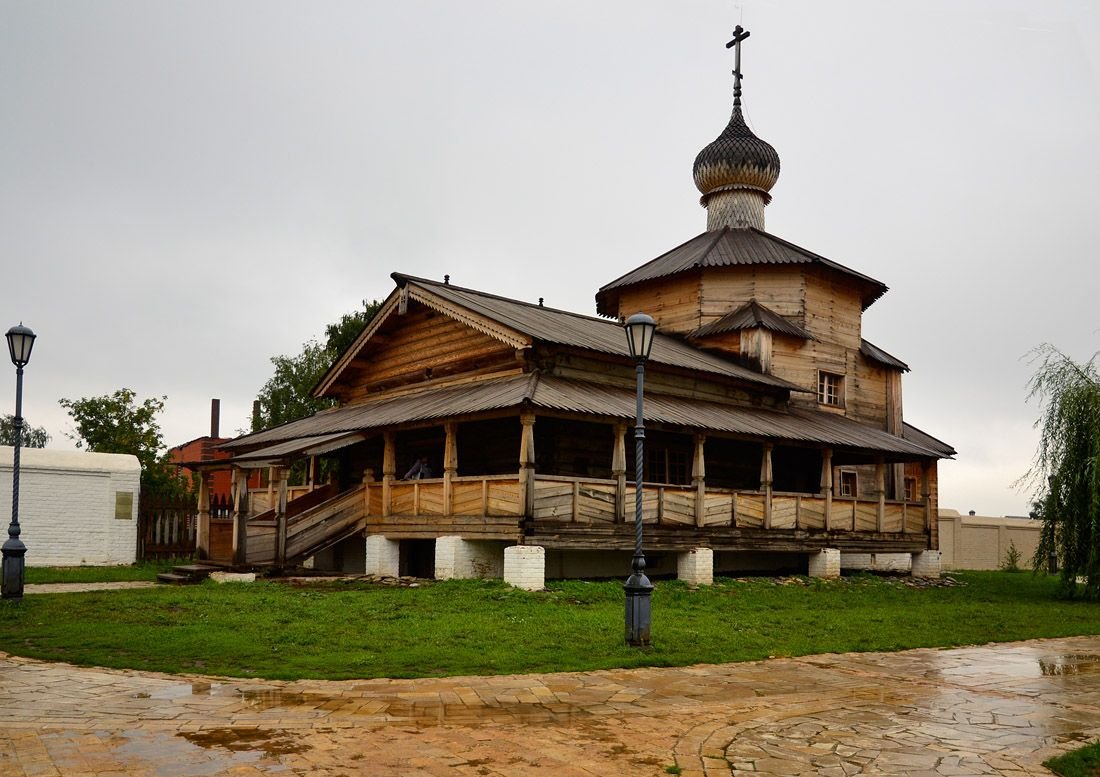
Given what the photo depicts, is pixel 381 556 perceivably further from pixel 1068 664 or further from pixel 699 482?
pixel 1068 664

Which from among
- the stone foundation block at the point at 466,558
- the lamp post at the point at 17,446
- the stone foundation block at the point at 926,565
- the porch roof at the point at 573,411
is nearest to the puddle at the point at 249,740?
A: the lamp post at the point at 17,446

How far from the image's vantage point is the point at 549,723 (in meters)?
7.97

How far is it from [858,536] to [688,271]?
9297 mm

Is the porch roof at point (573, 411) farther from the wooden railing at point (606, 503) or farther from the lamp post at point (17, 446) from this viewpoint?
the lamp post at point (17, 446)

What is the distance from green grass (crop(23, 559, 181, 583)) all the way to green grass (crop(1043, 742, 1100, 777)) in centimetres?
1733

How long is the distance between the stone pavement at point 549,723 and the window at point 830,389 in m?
18.5

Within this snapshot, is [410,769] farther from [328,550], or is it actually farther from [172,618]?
[328,550]

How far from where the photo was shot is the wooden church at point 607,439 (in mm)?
19078

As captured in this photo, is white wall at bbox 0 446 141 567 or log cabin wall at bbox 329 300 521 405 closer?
log cabin wall at bbox 329 300 521 405

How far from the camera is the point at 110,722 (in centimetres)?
766

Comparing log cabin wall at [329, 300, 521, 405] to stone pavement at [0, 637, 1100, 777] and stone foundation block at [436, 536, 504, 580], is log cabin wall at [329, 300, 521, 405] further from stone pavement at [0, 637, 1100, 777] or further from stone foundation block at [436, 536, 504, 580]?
stone pavement at [0, 637, 1100, 777]

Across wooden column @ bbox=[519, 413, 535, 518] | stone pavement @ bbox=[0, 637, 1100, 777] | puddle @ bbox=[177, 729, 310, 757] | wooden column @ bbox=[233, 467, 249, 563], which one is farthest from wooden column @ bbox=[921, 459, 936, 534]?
puddle @ bbox=[177, 729, 310, 757]

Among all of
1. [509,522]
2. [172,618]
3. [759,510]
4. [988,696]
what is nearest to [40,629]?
[172,618]

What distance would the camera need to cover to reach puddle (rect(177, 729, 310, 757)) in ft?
22.7
